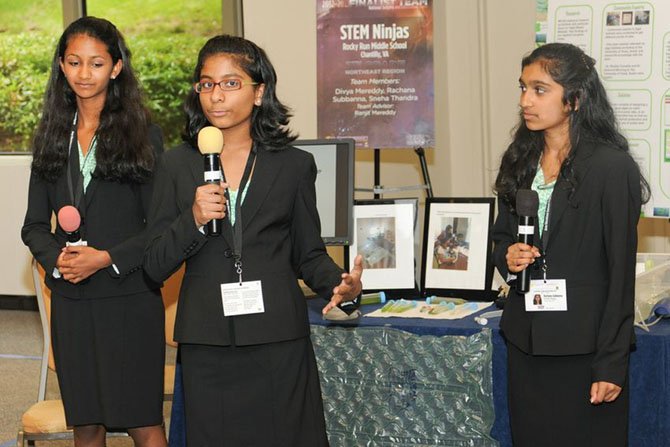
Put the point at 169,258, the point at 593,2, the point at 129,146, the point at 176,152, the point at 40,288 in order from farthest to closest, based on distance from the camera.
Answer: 1. the point at 593,2
2. the point at 40,288
3. the point at 129,146
4. the point at 176,152
5. the point at 169,258

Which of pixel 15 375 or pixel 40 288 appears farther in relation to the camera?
pixel 15 375

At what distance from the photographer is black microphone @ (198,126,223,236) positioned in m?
2.28

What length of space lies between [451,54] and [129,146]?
3.85 metres

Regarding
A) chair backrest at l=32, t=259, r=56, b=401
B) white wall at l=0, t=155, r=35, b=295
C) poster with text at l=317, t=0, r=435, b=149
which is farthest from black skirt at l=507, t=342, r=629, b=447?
white wall at l=0, t=155, r=35, b=295

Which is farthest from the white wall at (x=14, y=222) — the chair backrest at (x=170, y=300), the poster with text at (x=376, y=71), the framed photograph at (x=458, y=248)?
the framed photograph at (x=458, y=248)

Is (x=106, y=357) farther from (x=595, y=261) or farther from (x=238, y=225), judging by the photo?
(x=595, y=261)

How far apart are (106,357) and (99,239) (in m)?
0.36

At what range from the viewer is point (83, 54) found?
2961 millimetres

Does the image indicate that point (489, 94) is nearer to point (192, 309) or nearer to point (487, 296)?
point (487, 296)

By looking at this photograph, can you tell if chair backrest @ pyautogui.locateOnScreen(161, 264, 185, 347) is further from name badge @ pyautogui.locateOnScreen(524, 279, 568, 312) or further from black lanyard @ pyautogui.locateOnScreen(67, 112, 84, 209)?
name badge @ pyautogui.locateOnScreen(524, 279, 568, 312)

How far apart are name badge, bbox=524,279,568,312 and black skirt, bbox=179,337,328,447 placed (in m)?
0.69

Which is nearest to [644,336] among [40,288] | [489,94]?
[40,288]

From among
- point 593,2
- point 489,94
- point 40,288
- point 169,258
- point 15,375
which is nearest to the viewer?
point 169,258

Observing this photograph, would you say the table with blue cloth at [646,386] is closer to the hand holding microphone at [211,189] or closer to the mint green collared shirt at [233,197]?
the mint green collared shirt at [233,197]
